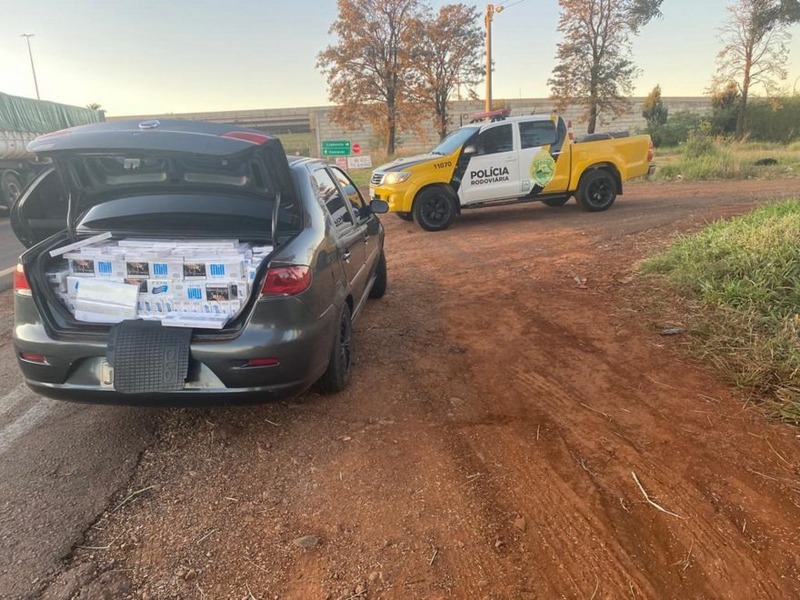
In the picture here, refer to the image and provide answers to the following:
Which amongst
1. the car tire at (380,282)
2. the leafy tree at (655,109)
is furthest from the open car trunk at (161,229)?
the leafy tree at (655,109)

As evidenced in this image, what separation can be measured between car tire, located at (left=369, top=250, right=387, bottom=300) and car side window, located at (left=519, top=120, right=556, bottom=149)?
17.5ft

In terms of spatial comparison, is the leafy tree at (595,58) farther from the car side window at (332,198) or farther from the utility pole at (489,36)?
the car side window at (332,198)

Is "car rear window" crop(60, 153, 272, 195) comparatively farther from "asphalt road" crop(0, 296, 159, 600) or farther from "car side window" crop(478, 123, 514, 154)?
"car side window" crop(478, 123, 514, 154)

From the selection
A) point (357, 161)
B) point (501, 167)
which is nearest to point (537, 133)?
point (501, 167)

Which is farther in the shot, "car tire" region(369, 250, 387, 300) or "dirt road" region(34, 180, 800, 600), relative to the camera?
"car tire" region(369, 250, 387, 300)

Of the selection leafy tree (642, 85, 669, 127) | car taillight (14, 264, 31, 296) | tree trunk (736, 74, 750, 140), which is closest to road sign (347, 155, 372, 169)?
car taillight (14, 264, 31, 296)

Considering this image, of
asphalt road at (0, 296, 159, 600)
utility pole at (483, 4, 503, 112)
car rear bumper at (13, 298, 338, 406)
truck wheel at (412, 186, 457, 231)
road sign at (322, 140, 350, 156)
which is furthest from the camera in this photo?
utility pole at (483, 4, 503, 112)

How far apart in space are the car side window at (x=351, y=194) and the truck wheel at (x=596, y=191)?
664 cm

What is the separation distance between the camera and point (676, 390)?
140 inches

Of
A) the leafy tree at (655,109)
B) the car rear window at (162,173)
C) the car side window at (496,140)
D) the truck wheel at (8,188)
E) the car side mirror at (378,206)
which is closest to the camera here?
the car rear window at (162,173)

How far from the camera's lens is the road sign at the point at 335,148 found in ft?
55.7

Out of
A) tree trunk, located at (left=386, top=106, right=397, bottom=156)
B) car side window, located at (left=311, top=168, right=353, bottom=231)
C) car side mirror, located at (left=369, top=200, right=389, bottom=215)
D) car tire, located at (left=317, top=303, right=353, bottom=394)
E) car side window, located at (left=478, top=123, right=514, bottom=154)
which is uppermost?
tree trunk, located at (left=386, top=106, right=397, bottom=156)

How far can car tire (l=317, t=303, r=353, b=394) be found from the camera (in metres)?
3.46

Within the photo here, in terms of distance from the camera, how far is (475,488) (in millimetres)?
2650
